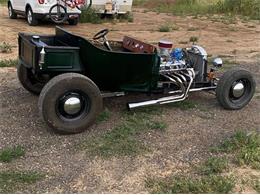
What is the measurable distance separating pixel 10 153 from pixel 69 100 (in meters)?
0.86

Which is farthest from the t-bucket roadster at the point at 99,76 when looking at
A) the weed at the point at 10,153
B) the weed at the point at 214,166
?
the weed at the point at 214,166

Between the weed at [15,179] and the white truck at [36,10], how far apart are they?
10658 mm

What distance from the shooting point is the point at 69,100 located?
4742 mm

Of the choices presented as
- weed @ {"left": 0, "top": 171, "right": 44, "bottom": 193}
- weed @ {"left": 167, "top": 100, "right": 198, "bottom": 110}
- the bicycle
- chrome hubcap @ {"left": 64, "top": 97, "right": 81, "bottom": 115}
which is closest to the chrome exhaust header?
weed @ {"left": 167, "top": 100, "right": 198, "bottom": 110}

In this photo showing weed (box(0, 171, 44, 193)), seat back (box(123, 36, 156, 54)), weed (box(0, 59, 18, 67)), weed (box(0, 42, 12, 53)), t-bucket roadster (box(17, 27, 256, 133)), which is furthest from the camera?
weed (box(0, 42, 12, 53))

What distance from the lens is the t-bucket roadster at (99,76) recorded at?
186 inches

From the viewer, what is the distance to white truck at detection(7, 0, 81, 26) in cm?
1393

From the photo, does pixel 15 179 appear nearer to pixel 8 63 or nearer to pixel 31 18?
pixel 8 63

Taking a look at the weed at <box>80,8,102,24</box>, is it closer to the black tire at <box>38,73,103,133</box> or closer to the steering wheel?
the steering wheel

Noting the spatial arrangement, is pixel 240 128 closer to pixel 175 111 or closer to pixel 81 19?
pixel 175 111

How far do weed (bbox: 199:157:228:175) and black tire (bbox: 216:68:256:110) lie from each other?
157 centimetres

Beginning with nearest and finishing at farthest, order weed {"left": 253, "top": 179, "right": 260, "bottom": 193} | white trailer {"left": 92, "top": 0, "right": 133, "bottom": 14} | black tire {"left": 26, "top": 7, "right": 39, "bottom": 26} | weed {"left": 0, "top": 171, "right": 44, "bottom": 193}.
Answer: weed {"left": 0, "top": 171, "right": 44, "bottom": 193}
weed {"left": 253, "top": 179, "right": 260, "bottom": 193}
black tire {"left": 26, "top": 7, "right": 39, "bottom": 26}
white trailer {"left": 92, "top": 0, "right": 133, "bottom": 14}

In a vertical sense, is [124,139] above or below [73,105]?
below

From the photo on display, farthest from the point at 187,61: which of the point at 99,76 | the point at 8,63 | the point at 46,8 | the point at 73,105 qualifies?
the point at 46,8
